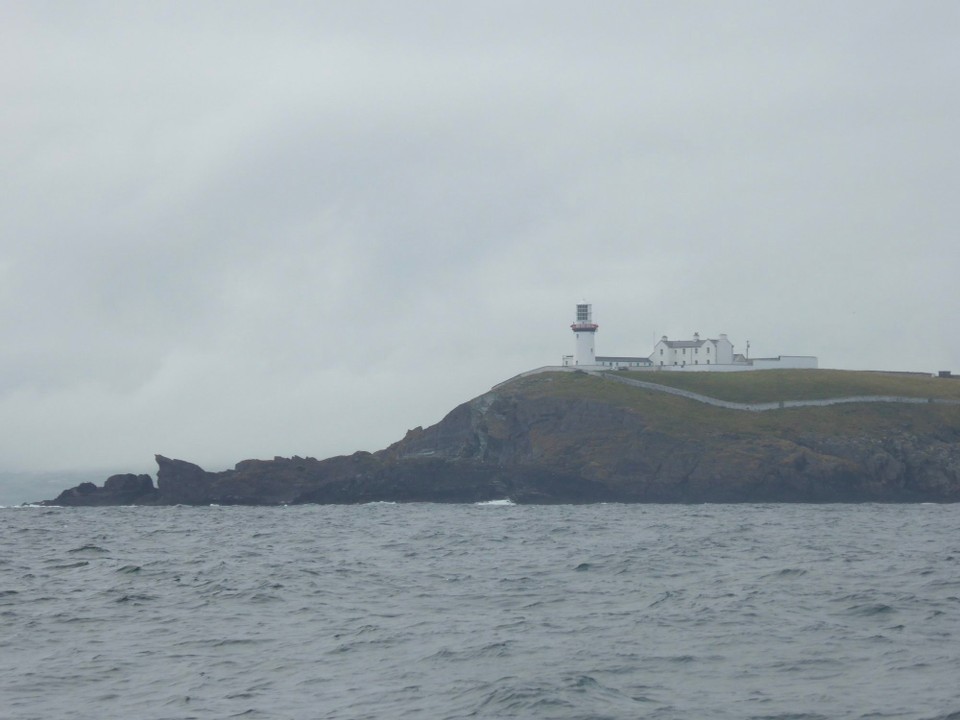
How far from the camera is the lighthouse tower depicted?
423ft

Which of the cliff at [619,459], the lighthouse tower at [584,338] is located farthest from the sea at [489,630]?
the lighthouse tower at [584,338]

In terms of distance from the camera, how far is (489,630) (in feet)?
82.9

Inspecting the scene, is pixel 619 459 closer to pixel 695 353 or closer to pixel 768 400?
pixel 768 400

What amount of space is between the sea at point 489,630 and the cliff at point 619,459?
47109mm

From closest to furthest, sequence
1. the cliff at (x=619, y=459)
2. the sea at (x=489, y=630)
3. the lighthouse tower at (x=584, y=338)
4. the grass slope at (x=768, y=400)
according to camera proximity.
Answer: the sea at (x=489, y=630), the cliff at (x=619, y=459), the grass slope at (x=768, y=400), the lighthouse tower at (x=584, y=338)

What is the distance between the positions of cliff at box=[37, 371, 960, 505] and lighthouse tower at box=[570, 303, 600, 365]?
54.3 ft

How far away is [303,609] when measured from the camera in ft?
93.4

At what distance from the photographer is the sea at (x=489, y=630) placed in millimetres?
19141

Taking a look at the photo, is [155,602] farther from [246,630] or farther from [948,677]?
[948,677]

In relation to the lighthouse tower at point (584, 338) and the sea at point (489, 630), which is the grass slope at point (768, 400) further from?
the sea at point (489, 630)

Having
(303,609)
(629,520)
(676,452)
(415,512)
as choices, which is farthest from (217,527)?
(676,452)

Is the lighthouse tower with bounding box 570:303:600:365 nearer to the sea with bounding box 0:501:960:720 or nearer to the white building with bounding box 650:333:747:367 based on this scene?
the white building with bounding box 650:333:747:367

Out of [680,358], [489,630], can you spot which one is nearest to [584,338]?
[680,358]

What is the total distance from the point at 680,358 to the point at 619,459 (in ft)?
131
